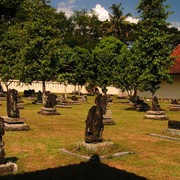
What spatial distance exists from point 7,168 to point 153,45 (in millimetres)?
18531

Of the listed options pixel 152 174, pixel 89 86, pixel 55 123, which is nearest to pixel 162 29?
pixel 55 123

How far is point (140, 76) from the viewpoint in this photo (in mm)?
24625

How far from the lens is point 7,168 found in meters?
8.16

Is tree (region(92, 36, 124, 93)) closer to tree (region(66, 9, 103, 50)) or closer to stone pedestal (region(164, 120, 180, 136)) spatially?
tree (region(66, 9, 103, 50))

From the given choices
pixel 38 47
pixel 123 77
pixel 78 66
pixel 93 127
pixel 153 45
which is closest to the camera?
pixel 93 127

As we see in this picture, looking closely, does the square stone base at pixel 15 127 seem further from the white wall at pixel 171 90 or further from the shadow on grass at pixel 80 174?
the white wall at pixel 171 90

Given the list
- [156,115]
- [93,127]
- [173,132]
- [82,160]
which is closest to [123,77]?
[156,115]

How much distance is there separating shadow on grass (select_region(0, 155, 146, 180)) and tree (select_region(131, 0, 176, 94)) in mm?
15970

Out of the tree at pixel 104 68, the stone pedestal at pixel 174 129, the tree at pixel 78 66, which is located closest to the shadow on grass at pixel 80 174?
the stone pedestal at pixel 174 129

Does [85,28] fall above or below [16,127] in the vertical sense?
above

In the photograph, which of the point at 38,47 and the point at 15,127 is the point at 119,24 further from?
the point at 15,127

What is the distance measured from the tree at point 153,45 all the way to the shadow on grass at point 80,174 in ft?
52.4

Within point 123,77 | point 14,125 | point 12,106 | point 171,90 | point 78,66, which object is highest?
point 78,66

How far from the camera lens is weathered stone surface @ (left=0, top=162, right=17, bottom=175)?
8.08m
